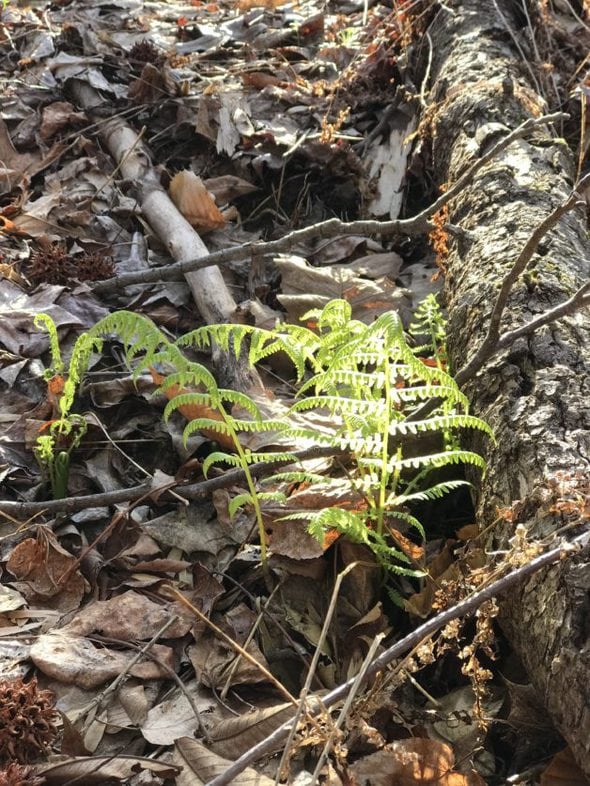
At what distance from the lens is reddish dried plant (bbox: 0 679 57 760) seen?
6.33 ft

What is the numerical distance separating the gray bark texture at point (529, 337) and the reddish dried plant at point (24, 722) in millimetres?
1264

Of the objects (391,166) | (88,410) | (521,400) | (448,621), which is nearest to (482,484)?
(521,400)

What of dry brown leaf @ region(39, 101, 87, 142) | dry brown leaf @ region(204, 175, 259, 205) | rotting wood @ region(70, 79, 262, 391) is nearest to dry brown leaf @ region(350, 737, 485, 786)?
rotting wood @ region(70, 79, 262, 391)

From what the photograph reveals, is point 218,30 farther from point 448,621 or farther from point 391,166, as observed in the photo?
point 448,621

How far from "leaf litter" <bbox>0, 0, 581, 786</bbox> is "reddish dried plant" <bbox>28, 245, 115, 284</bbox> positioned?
0.01 meters

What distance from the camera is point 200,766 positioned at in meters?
1.93

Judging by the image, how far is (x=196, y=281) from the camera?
372 cm

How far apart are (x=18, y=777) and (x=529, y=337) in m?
1.95

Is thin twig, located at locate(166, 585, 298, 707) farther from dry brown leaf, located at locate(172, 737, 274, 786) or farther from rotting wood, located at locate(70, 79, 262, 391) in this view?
rotting wood, located at locate(70, 79, 262, 391)

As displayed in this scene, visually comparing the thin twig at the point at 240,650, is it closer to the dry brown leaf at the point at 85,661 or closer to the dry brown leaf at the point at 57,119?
the dry brown leaf at the point at 85,661

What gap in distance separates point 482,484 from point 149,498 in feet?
3.84

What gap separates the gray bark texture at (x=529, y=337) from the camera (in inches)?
72.6

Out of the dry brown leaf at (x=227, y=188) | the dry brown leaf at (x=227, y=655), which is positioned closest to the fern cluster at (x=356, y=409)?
the dry brown leaf at (x=227, y=655)

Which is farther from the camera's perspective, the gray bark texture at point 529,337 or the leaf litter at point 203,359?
the leaf litter at point 203,359
